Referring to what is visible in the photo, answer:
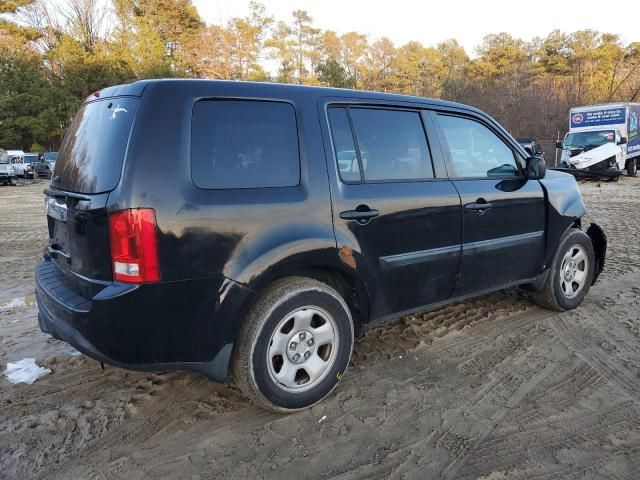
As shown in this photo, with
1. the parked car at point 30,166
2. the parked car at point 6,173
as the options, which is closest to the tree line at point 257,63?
the parked car at point 30,166

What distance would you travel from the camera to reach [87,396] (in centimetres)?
313

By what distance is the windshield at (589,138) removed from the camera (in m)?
20.3

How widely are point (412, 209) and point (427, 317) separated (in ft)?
4.83

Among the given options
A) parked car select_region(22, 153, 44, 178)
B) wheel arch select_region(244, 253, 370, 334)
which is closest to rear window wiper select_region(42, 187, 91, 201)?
wheel arch select_region(244, 253, 370, 334)

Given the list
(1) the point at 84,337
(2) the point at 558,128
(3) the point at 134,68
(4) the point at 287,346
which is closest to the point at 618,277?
(4) the point at 287,346

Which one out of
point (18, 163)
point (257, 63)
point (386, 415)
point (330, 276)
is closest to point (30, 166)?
point (18, 163)

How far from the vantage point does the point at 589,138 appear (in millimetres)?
20891

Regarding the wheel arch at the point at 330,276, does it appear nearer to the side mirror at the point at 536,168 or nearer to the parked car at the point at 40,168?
the side mirror at the point at 536,168

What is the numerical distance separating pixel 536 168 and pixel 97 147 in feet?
10.6

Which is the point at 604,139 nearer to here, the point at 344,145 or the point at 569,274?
the point at 569,274

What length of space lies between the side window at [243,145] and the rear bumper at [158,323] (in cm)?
56

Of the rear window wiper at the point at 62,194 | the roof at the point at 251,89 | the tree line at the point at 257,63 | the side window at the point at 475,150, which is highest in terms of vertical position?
the tree line at the point at 257,63

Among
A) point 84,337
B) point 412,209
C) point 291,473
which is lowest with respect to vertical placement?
point 291,473

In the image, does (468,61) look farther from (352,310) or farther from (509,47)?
(352,310)
